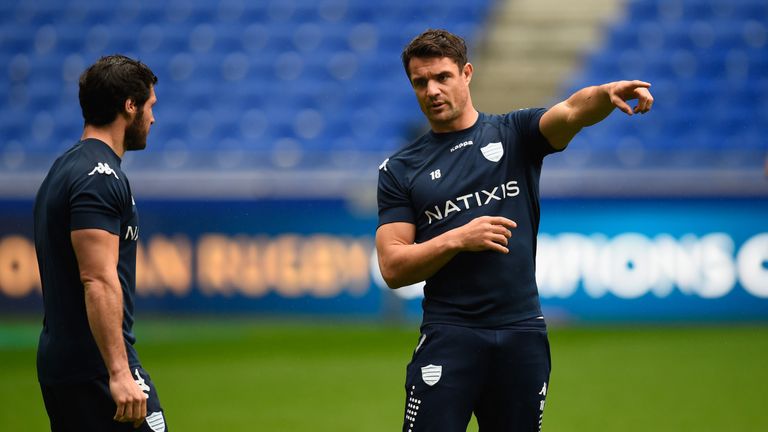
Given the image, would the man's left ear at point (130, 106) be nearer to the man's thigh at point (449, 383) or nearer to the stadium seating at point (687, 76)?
the man's thigh at point (449, 383)

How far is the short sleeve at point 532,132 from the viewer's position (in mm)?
4250

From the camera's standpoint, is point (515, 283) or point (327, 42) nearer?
point (515, 283)

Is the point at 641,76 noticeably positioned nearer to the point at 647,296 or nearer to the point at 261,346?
the point at 647,296

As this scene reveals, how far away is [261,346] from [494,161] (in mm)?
6903

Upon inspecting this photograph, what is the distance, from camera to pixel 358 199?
38.4ft

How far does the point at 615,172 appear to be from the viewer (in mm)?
11680

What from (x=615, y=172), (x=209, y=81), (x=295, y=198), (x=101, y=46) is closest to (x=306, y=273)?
(x=295, y=198)

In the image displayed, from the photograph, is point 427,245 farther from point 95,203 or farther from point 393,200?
point 95,203

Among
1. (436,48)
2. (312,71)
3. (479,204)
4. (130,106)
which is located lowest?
(479,204)

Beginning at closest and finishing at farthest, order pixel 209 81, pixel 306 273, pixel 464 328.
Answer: pixel 464 328 < pixel 306 273 < pixel 209 81

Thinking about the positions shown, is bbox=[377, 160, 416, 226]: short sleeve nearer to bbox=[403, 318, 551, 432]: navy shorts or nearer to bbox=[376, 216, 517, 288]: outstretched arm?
bbox=[376, 216, 517, 288]: outstretched arm

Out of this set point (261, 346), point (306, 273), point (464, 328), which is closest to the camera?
point (464, 328)

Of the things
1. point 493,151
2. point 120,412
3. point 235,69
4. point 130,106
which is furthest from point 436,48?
point 235,69

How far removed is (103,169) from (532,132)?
1659 millimetres
